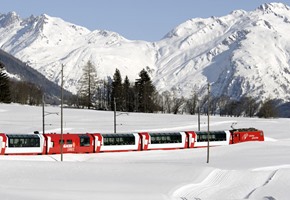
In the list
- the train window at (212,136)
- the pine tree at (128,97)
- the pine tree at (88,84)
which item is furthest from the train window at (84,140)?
the pine tree at (128,97)

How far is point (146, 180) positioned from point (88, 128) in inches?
2092

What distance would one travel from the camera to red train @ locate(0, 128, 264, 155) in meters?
51.6

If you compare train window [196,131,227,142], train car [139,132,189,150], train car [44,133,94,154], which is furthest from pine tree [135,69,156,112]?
train car [44,133,94,154]

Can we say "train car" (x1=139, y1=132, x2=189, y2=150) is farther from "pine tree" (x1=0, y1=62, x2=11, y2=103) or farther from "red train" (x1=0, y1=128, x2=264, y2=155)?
"pine tree" (x1=0, y1=62, x2=11, y2=103)

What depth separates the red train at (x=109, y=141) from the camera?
51.6 m

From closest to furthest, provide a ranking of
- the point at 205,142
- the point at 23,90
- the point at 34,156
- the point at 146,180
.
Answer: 1. the point at 146,180
2. the point at 34,156
3. the point at 205,142
4. the point at 23,90

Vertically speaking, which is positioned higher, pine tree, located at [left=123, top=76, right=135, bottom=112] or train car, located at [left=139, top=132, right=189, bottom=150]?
pine tree, located at [left=123, top=76, right=135, bottom=112]

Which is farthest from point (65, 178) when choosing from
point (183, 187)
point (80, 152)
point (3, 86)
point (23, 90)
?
point (23, 90)

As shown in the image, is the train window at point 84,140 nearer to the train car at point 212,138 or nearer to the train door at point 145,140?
the train door at point 145,140

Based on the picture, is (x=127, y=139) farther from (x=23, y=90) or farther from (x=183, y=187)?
(x=23, y=90)

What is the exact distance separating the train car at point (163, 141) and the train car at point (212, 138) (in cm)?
196

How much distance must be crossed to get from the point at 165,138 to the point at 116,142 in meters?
7.68

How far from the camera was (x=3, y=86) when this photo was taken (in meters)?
126

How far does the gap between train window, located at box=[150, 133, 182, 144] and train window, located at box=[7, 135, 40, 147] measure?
1603cm
